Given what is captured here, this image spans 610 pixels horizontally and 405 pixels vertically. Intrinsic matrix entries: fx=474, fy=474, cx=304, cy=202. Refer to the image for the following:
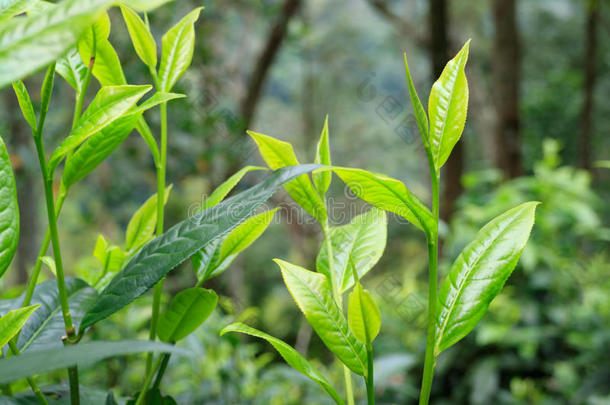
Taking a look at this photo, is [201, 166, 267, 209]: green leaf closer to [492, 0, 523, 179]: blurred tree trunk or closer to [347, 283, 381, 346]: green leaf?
[347, 283, 381, 346]: green leaf

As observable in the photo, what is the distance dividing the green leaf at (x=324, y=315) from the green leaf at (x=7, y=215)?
16cm

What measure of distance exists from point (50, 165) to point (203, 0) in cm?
204

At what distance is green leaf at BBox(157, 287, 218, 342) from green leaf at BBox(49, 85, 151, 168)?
11 centimetres

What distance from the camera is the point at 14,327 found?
0.26 m

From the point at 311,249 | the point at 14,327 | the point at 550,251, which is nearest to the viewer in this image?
the point at 14,327

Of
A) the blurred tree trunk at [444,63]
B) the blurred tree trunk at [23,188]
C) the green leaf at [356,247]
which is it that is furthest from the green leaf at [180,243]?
the blurred tree trunk at [444,63]

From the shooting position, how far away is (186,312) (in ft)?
1.05

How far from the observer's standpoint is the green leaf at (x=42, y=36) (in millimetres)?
165

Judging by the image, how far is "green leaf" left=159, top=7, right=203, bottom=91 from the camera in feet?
1.15

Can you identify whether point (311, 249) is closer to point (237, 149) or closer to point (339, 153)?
point (237, 149)

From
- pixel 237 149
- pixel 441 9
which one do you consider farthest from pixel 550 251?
pixel 237 149

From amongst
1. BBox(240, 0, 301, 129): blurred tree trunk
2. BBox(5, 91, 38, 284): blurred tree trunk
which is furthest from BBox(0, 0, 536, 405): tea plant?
BBox(240, 0, 301, 129): blurred tree trunk

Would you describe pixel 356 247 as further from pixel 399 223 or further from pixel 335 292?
pixel 399 223

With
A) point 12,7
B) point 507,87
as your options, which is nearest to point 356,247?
point 12,7
